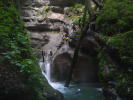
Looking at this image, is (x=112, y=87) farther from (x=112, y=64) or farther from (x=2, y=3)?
(x=2, y=3)

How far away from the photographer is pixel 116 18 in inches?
341

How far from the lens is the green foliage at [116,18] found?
8195mm

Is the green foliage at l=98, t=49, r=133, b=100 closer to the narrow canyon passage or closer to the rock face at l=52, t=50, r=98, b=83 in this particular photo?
the narrow canyon passage

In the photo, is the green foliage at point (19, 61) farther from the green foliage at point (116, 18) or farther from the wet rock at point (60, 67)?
the wet rock at point (60, 67)

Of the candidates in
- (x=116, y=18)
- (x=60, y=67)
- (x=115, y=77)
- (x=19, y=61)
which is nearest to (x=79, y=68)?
(x=60, y=67)

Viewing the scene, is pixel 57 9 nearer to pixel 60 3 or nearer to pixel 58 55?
pixel 60 3

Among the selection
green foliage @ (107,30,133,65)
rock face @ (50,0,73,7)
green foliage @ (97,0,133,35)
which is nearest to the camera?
green foliage @ (107,30,133,65)

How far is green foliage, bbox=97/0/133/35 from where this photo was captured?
26.9 feet

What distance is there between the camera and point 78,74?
529 inches

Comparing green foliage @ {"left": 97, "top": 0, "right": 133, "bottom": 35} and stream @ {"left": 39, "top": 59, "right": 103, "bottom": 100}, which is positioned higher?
green foliage @ {"left": 97, "top": 0, "right": 133, "bottom": 35}

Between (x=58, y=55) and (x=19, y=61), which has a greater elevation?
(x=19, y=61)

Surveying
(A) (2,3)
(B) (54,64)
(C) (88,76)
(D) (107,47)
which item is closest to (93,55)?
(C) (88,76)

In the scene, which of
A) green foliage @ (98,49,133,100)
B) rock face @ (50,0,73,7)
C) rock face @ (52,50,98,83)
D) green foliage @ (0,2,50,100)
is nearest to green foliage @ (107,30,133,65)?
green foliage @ (98,49,133,100)

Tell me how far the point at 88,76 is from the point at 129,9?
20.2 feet
